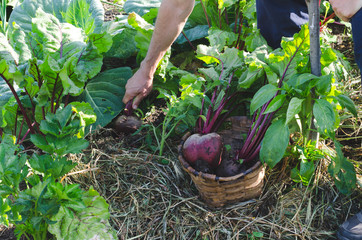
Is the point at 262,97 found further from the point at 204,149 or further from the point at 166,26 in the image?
the point at 166,26

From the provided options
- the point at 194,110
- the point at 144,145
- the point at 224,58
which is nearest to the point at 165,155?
the point at 144,145

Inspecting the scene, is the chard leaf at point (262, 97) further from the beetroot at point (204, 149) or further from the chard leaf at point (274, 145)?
the beetroot at point (204, 149)

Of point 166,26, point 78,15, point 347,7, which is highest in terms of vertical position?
point 347,7

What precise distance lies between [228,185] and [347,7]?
809 mm

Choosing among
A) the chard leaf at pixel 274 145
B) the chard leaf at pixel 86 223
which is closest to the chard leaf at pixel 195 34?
the chard leaf at pixel 274 145

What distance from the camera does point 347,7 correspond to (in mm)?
1375

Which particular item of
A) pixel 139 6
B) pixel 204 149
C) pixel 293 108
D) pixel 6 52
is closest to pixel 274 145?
pixel 293 108

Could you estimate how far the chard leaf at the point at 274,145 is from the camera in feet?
5.00

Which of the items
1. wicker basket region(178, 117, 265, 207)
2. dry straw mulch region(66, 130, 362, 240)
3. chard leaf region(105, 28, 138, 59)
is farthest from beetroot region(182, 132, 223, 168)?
chard leaf region(105, 28, 138, 59)

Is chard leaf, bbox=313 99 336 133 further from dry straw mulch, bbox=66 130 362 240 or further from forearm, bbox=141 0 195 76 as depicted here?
forearm, bbox=141 0 195 76

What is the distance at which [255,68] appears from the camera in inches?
66.9

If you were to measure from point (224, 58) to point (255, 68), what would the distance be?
0.93ft

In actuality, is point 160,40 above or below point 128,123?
above

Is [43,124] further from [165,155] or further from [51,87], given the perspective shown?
[165,155]
